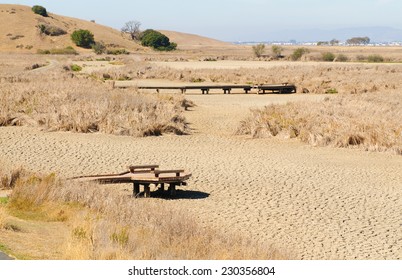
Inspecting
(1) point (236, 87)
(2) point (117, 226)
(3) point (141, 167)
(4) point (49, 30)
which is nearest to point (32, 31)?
(4) point (49, 30)

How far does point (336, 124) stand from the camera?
21.8 m

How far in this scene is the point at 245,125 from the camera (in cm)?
2377

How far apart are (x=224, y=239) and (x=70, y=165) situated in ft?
27.8

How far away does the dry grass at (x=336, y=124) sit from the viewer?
20500 millimetres

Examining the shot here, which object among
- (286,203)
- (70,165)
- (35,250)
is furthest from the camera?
(70,165)

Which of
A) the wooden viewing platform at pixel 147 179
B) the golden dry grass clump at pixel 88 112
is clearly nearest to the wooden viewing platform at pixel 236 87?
the golden dry grass clump at pixel 88 112

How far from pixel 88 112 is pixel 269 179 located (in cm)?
976

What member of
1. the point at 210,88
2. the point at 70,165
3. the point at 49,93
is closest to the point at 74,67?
the point at 210,88

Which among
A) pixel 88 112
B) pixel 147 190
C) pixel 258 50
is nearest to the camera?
pixel 147 190

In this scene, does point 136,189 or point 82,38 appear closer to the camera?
point 136,189

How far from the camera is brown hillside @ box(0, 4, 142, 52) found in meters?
117

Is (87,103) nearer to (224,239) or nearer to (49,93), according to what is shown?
(49,93)

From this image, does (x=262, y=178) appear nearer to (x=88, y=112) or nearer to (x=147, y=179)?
(x=147, y=179)

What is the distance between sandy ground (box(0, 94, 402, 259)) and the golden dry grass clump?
76 centimetres
